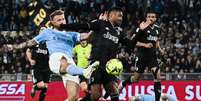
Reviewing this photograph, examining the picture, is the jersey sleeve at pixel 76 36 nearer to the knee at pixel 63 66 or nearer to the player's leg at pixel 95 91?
the knee at pixel 63 66

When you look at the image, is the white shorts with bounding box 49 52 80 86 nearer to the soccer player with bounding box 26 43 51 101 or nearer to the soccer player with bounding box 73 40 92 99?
the soccer player with bounding box 73 40 92 99

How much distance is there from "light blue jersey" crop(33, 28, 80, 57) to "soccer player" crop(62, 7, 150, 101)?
2.41 ft

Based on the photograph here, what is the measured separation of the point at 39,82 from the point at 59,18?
3686 millimetres

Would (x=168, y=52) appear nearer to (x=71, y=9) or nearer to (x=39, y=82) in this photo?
(x=71, y=9)

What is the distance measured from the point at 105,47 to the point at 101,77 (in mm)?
604

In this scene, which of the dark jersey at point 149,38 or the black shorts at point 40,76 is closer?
the dark jersey at point 149,38

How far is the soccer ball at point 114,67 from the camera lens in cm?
1308

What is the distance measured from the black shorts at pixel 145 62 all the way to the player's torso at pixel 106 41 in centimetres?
337

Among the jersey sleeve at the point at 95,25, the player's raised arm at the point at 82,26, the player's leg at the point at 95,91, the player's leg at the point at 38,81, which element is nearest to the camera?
the player's raised arm at the point at 82,26

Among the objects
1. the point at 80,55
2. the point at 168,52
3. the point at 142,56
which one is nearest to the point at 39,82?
the point at 80,55

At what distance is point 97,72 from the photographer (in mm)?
13602

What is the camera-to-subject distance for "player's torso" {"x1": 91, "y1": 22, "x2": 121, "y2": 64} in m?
13.7

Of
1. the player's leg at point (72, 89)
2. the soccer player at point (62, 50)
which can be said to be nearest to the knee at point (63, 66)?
the soccer player at point (62, 50)

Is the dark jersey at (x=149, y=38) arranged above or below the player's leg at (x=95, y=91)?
above
